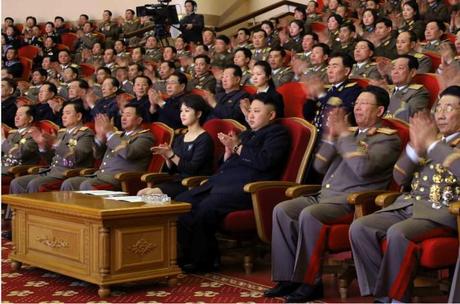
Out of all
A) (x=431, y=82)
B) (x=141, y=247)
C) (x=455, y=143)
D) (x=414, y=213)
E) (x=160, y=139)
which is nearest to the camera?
(x=455, y=143)

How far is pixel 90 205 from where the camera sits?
3152 mm

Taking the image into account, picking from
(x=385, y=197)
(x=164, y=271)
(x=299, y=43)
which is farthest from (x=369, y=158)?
(x=299, y=43)

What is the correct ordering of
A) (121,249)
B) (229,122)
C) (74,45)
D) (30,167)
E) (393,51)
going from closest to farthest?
1. (121,249)
2. (229,122)
3. (30,167)
4. (393,51)
5. (74,45)

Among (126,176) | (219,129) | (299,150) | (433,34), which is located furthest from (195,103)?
(433,34)

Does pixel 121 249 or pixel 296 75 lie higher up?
pixel 296 75

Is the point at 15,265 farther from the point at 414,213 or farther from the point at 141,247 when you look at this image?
the point at 414,213

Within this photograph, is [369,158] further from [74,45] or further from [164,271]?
[74,45]

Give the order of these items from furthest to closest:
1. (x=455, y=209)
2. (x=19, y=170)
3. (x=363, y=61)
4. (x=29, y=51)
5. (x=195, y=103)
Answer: (x=29, y=51), (x=363, y=61), (x=19, y=170), (x=195, y=103), (x=455, y=209)

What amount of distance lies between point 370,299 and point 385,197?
43cm

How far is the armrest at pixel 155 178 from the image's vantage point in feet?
13.4

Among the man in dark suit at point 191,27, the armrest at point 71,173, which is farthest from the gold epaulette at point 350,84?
the man in dark suit at point 191,27

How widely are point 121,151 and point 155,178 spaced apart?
13.4 inches

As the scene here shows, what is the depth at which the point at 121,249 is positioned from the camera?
3074 millimetres

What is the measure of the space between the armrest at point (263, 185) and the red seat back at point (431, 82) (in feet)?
3.89
